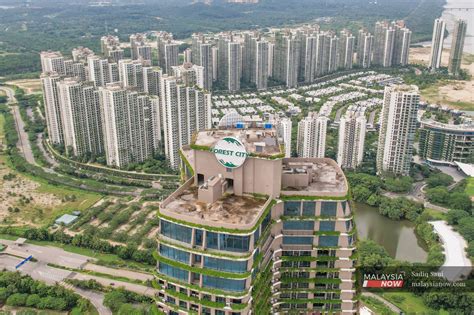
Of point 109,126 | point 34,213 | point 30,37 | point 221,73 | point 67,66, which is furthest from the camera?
point 30,37

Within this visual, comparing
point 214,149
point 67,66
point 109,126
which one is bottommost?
point 109,126

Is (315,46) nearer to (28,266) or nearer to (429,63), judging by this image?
(429,63)

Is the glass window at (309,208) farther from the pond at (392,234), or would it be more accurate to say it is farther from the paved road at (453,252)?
the pond at (392,234)

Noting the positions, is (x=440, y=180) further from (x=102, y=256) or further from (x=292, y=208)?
(x=292, y=208)

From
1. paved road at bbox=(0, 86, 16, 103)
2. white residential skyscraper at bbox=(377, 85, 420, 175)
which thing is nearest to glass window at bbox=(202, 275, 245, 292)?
white residential skyscraper at bbox=(377, 85, 420, 175)

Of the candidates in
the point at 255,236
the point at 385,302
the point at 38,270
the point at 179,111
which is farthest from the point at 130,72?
the point at 255,236

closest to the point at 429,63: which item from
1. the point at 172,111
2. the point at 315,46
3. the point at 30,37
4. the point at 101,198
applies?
the point at 315,46
